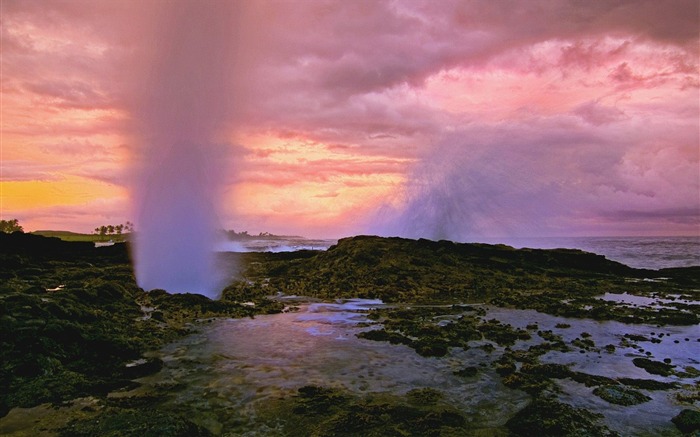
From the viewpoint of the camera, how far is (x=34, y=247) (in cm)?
4028

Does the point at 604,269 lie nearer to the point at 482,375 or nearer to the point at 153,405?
the point at 482,375

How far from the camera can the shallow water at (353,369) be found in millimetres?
8633

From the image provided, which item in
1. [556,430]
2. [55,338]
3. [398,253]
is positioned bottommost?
[556,430]

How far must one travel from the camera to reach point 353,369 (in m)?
11.5

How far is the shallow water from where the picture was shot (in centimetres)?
863

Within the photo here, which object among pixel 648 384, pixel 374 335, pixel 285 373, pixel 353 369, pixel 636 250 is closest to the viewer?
pixel 648 384

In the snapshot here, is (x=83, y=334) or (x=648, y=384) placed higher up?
(x=83, y=334)

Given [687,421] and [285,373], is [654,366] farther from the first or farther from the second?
[285,373]

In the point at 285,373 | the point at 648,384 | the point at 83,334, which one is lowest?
the point at 648,384

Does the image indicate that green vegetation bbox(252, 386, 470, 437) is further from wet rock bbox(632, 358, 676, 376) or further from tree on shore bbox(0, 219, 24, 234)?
tree on shore bbox(0, 219, 24, 234)

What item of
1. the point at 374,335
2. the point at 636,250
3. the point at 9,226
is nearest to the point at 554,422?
the point at 374,335

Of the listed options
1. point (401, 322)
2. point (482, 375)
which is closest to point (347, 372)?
point (482, 375)

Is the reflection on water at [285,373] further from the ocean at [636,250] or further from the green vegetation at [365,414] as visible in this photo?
the ocean at [636,250]

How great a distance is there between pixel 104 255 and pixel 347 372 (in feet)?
136
